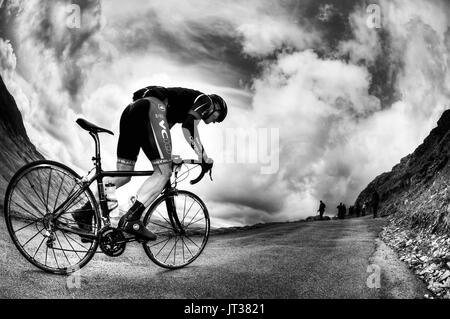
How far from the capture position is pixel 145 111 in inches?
193

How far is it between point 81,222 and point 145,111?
5.65ft

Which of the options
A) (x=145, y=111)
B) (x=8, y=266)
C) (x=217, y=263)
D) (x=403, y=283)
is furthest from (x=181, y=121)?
(x=403, y=283)

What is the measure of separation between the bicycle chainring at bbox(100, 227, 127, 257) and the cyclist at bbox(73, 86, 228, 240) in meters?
0.13

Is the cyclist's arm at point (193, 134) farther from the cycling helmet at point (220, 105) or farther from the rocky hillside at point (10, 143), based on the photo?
the rocky hillside at point (10, 143)

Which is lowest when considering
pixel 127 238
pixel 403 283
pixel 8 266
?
pixel 403 283

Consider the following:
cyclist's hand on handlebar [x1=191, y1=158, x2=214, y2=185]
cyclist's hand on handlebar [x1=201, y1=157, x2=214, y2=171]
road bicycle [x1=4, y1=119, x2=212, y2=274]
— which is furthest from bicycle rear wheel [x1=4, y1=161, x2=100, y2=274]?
cyclist's hand on handlebar [x1=201, y1=157, x2=214, y2=171]

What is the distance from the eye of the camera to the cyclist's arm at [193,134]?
505 cm

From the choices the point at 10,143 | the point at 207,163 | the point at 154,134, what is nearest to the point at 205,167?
the point at 207,163

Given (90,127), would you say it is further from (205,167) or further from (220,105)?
(220,105)

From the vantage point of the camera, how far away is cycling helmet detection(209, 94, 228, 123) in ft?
17.6

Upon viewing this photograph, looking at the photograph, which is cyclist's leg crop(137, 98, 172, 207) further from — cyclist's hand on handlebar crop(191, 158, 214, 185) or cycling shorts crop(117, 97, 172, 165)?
cyclist's hand on handlebar crop(191, 158, 214, 185)

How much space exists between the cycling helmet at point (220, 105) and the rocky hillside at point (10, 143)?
5.23 meters
